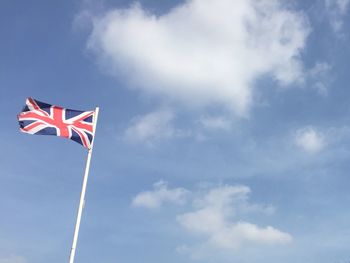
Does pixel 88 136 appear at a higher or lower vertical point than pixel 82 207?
higher

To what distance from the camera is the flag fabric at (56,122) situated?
37.5m

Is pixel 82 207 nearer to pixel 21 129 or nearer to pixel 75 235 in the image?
pixel 75 235

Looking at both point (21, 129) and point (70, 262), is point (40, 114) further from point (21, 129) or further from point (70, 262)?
point (70, 262)

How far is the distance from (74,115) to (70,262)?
34.0ft

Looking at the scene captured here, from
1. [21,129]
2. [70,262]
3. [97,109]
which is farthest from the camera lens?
[97,109]

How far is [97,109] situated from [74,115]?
191 centimetres

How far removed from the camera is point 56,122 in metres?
38.3

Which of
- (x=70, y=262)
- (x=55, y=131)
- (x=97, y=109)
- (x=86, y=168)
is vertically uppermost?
(x=97, y=109)

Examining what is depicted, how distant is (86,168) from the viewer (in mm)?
37344

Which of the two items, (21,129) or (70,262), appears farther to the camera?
(21,129)

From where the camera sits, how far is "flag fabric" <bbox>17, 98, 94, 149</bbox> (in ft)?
123

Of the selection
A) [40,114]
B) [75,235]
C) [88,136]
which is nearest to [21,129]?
[40,114]

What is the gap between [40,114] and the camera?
125 feet

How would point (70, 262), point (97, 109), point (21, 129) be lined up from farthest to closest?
point (97, 109)
point (21, 129)
point (70, 262)
